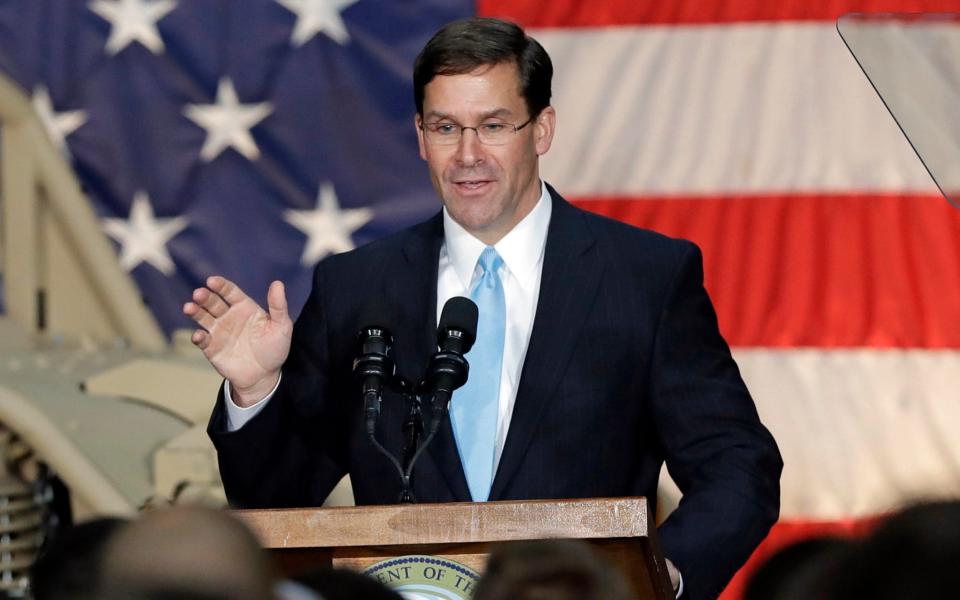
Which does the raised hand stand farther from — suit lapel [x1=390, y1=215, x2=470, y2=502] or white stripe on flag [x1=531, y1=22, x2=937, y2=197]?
white stripe on flag [x1=531, y1=22, x2=937, y2=197]

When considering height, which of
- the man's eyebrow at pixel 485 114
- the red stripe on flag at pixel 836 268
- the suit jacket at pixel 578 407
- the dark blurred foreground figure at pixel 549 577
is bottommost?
the red stripe on flag at pixel 836 268

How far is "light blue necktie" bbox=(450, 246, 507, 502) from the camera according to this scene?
7.10 feet

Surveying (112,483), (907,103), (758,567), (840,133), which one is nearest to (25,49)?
(112,483)

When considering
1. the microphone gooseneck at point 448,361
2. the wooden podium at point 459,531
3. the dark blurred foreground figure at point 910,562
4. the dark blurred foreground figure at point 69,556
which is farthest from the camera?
the microphone gooseneck at point 448,361

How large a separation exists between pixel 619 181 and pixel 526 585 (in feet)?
10.7

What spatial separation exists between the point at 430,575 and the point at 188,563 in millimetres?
876

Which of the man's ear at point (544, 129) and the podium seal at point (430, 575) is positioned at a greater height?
the man's ear at point (544, 129)

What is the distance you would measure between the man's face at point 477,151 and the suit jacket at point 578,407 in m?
0.10

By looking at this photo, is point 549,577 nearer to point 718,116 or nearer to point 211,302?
point 211,302

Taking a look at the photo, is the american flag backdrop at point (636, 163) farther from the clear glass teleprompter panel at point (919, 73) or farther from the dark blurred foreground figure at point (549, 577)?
the dark blurred foreground figure at point (549, 577)

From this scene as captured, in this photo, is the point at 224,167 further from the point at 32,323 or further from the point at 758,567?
the point at 758,567

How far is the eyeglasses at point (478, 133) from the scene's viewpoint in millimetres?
2297

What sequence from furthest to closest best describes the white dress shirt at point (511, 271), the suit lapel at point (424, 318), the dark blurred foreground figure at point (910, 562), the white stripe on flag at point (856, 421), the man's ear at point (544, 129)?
the white stripe on flag at point (856, 421)
the man's ear at point (544, 129)
the white dress shirt at point (511, 271)
the suit lapel at point (424, 318)
the dark blurred foreground figure at point (910, 562)

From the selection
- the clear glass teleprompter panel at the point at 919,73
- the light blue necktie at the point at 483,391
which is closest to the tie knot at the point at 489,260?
the light blue necktie at the point at 483,391
